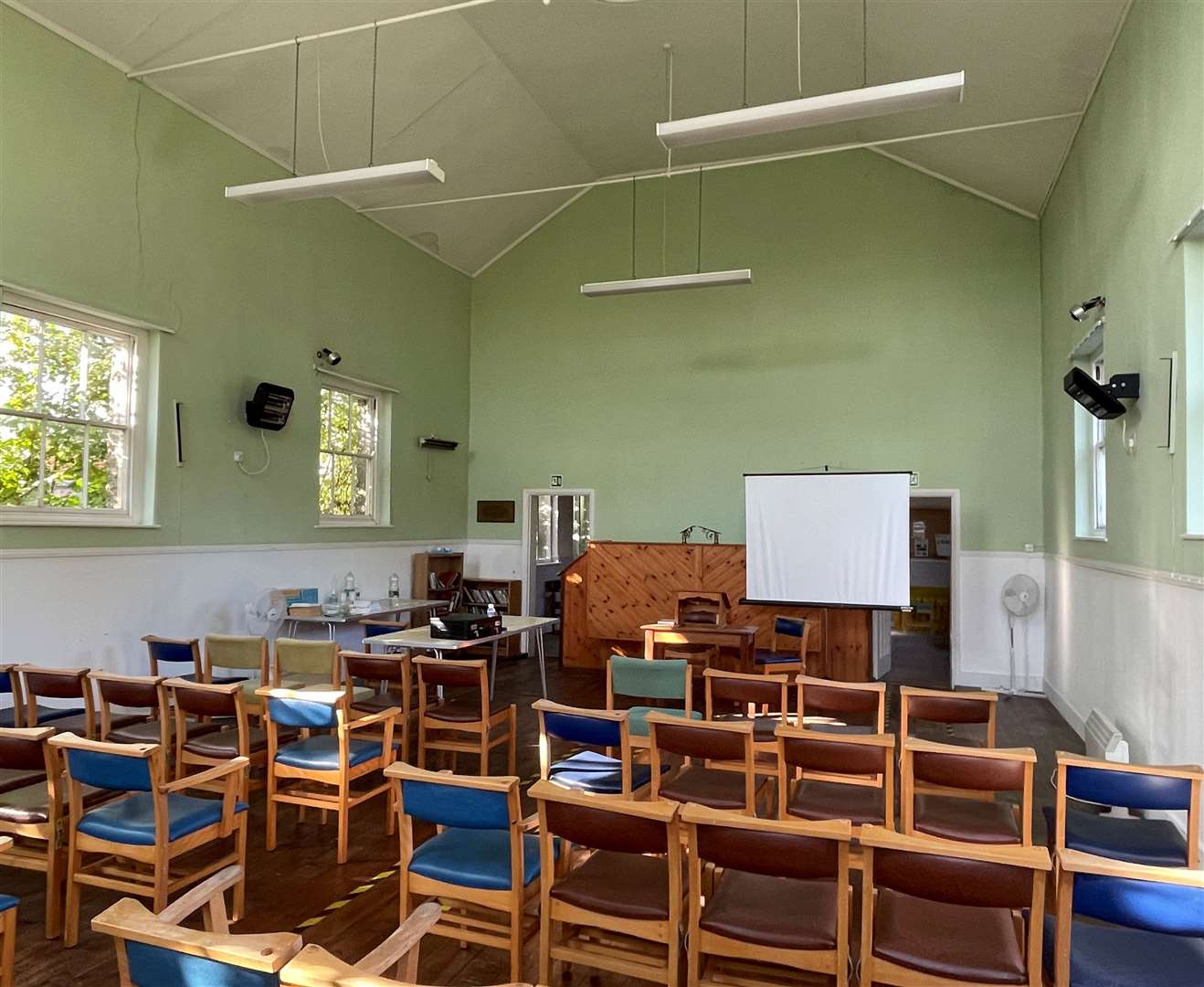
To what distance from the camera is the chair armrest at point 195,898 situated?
1.71 m

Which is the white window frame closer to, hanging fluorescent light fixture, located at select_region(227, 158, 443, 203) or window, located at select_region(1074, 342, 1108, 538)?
hanging fluorescent light fixture, located at select_region(227, 158, 443, 203)

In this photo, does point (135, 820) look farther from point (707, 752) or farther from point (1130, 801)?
point (1130, 801)

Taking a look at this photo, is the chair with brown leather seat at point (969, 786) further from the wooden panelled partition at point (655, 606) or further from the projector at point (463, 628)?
A: the wooden panelled partition at point (655, 606)

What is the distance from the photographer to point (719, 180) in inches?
393

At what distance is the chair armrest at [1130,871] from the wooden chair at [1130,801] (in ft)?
2.85

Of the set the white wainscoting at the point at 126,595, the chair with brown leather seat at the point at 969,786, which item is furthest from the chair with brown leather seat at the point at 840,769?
the white wainscoting at the point at 126,595

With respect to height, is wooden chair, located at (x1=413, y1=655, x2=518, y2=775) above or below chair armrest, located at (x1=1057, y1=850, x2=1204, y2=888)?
below

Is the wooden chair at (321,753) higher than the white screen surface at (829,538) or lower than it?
lower

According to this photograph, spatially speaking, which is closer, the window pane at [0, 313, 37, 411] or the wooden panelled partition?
the window pane at [0, 313, 37, 411]

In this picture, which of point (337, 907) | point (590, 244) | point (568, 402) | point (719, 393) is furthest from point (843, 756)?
point (590, 244)

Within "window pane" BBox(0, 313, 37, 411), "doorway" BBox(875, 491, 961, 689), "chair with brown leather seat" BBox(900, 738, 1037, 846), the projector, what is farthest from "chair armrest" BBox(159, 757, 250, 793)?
"doorway" BBox(875, 491, 961, 689)

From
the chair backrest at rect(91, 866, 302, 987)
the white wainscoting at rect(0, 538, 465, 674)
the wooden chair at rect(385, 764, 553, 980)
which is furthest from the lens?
the white wainscoting at rect(0, 538, 465, 674)

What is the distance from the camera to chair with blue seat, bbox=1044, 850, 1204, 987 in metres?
1.82

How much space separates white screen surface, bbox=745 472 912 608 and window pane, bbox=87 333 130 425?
571 centimetres
